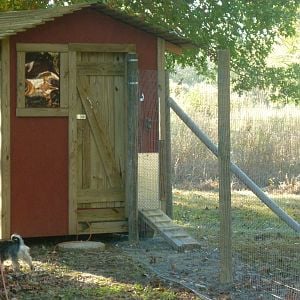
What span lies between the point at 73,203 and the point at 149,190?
120 centimetres

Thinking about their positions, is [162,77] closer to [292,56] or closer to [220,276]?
[220,276]

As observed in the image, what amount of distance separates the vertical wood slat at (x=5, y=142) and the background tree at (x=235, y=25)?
725 centimetres

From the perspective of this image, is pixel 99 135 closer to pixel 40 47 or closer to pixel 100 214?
pixel 100 214

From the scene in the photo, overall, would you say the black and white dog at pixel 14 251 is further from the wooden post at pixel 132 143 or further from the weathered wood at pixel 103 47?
the weathered wood at pixel 103 47

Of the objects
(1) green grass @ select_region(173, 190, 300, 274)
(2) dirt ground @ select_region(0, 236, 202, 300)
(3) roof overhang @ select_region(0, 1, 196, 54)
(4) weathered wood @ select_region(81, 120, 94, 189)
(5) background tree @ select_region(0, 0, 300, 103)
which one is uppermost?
(5) background tree @ select_region(0, 0, 300, 103)

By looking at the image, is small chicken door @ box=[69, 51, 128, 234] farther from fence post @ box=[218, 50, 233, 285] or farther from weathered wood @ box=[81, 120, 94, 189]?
fence post @ box=[218, 50, 233, 285]

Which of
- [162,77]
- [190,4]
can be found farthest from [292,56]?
[162,77]

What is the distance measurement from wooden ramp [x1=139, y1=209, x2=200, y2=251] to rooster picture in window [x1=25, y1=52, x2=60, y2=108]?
6.91ft

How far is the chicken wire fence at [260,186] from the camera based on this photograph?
8164 millimetres

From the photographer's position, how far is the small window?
36.6 ft

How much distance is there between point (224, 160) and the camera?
8445 millimetres

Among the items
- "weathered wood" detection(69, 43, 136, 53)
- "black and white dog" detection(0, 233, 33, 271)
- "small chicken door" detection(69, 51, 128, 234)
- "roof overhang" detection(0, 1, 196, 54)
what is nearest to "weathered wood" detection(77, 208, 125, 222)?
"small chicken door" detection(69, 51, 128, 234)

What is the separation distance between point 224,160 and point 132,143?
3318mm

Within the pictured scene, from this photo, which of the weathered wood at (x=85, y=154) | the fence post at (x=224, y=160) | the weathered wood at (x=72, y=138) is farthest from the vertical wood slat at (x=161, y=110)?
the fence post at (x=224, y=160)
